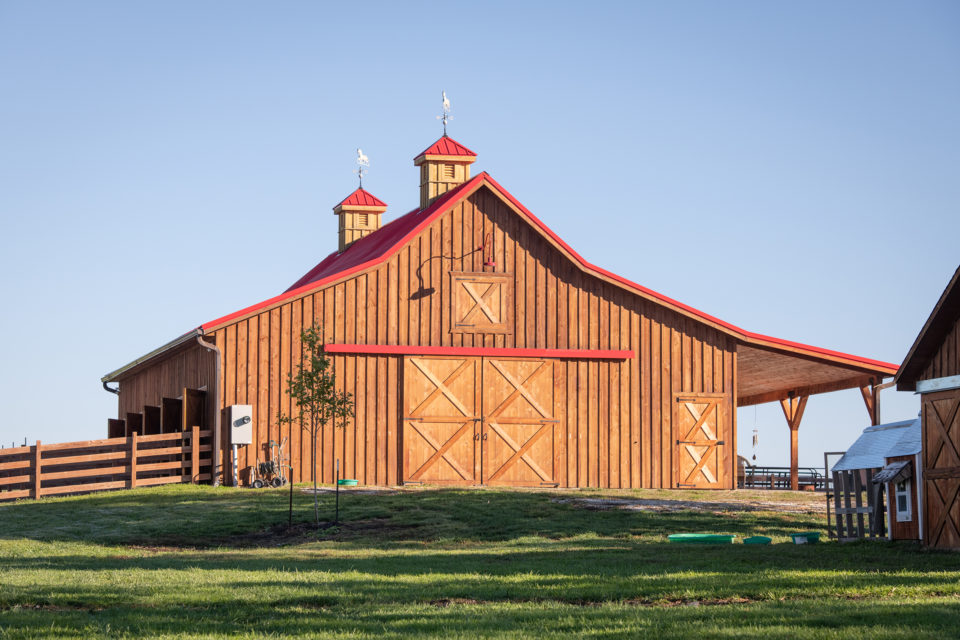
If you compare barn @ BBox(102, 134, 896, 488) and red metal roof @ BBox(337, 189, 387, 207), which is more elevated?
red metal roof @ BBox(337, 189, 387, 207)

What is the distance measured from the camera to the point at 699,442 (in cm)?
2673

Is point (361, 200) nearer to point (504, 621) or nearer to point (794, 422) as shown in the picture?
point (794, 422)

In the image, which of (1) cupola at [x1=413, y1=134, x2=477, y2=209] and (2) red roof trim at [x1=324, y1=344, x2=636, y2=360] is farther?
(1) cupola at [x1=413, y1=134, x2=477, y2=209]

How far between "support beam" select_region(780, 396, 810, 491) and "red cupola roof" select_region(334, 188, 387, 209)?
13433mm

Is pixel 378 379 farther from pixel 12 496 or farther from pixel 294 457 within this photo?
pixel 12 496

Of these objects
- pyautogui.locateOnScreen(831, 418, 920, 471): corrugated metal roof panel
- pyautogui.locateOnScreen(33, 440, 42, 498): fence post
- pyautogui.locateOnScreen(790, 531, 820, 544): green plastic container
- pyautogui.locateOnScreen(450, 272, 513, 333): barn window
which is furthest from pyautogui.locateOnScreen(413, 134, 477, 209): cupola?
pyautogui.locateOnScreen(790, 531, 820, 544): green plastic container

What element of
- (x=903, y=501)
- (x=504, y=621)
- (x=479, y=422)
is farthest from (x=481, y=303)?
(x=504, y=621)

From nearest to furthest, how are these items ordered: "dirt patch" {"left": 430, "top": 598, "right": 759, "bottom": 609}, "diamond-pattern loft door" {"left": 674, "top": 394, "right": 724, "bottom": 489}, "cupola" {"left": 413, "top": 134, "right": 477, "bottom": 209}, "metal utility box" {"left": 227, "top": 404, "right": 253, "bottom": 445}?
"dirt patch" {"left": 430, "top": 598, "right": 759, "bottom": 609}, "metal utility box" {"left": 227, "top": 404, "right": 253, "bottom": 445}, "diamond-pattern loft door" {"left": 674, "top": 394, "right": 724, "bottom": 489}, "cupola" {"left": 413, "top": 134, "right": 477, "bottom": 209}

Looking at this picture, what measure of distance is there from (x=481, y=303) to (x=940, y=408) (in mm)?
11591

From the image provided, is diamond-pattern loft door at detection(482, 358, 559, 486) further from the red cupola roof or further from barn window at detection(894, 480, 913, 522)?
the red cupola roof

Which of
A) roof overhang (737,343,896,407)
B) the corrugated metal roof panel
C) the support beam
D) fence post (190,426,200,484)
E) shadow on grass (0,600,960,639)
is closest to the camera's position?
shadow on grass (0,600,960,639)

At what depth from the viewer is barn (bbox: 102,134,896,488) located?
974 inches

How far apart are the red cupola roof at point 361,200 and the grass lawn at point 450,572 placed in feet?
52.1

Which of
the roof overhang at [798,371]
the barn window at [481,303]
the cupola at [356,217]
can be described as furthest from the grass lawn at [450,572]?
the cupola at [356,217]
